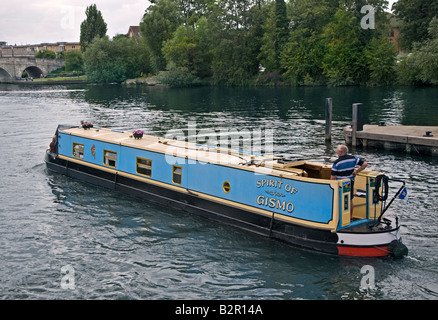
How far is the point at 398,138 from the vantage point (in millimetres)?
28219

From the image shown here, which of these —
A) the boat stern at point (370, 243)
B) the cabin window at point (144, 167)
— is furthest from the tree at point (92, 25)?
the boat stern at point (370, 243)

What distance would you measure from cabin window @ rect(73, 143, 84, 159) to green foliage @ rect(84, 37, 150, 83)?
91.7 meters

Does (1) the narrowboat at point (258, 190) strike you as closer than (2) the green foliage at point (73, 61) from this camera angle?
Yes

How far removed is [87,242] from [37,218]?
3.55m

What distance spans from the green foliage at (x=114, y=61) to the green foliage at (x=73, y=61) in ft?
107

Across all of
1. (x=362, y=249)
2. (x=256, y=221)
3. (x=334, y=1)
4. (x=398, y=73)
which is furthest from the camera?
(x=334, y=1)

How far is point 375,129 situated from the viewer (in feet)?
104

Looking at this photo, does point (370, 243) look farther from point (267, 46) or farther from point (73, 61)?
point (73, 61)

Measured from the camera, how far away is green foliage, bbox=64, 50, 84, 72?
146 metres

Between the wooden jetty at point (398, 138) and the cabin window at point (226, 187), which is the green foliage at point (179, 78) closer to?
the wooden jetty at point (398, 138)

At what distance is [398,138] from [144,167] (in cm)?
1607

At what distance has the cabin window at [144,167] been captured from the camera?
19712mm
